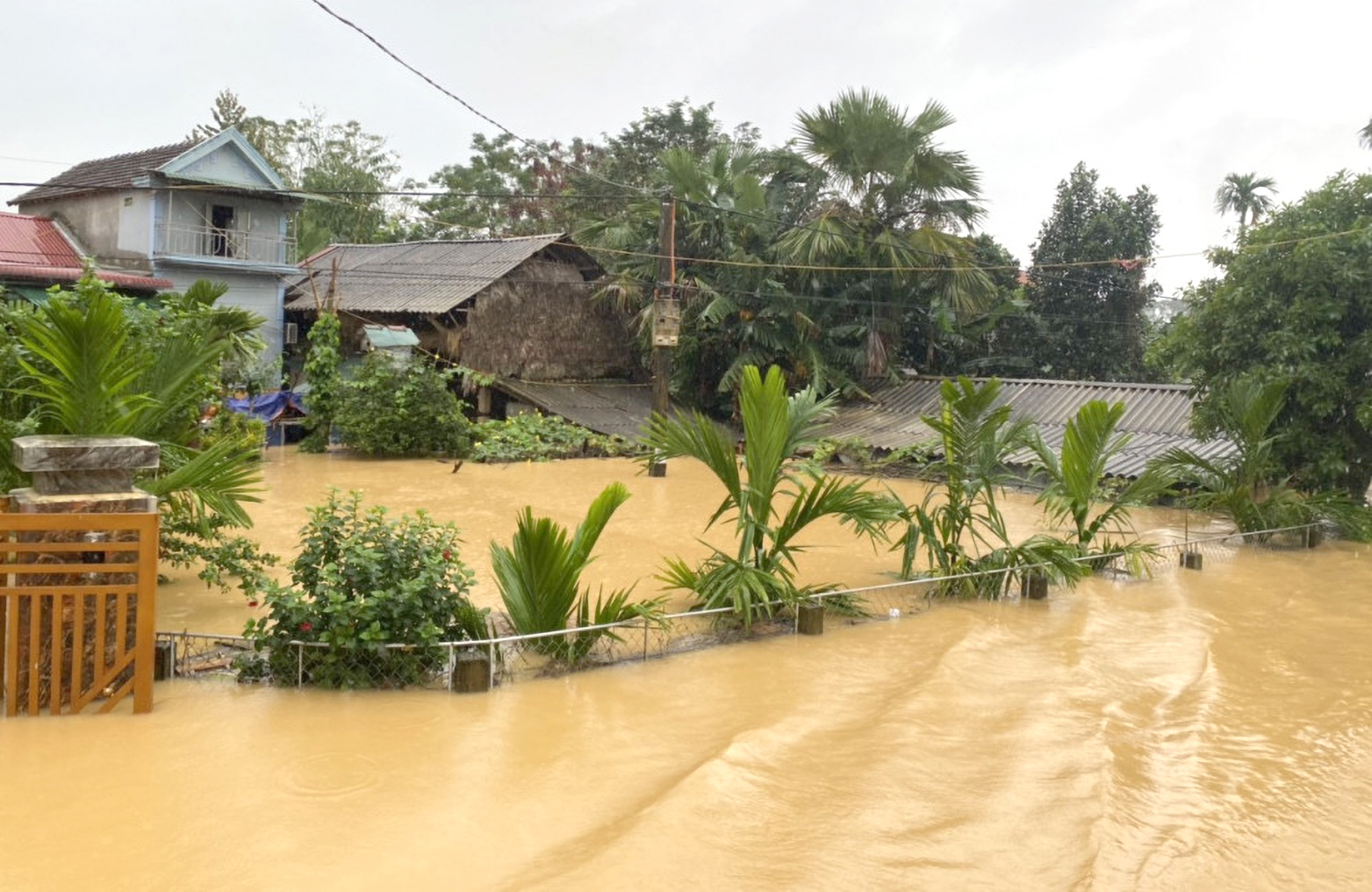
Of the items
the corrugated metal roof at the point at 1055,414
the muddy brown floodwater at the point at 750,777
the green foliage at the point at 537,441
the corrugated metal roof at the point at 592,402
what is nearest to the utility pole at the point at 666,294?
the green foliage at the point at 537,441

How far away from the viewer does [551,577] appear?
626 centimetres

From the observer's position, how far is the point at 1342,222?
42.7ft

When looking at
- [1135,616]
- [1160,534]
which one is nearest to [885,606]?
[1135,616]

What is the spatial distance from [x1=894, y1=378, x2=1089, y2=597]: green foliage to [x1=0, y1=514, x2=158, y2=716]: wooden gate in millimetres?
5343

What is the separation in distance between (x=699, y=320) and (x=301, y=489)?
10182 mm

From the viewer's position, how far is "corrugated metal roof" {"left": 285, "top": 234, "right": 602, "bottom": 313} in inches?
819

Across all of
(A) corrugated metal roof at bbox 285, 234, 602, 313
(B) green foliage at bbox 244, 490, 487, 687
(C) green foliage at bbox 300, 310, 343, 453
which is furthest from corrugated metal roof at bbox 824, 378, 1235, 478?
(B) green foliage at bbox 244, 490, 487, 687

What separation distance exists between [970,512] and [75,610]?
6.42m

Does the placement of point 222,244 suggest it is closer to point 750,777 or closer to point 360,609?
point 360,609

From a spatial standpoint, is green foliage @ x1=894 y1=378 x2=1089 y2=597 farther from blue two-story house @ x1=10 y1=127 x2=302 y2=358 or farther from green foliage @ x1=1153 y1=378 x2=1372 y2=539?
blue two-story house @ x1=10 y1=127 x2=302 y2=358

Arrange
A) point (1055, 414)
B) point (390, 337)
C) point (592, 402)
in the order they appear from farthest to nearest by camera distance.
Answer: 1. point (592, 402)
2. point (390, 337)
3. point (1055, 414)

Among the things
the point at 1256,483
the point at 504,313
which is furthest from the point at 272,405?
the point at 1256,483

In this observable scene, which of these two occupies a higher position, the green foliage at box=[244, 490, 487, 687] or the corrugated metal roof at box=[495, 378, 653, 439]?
the corrugated metal roof at box=[495, 378, 653, 439]

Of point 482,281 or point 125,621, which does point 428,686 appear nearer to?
point 125,621
